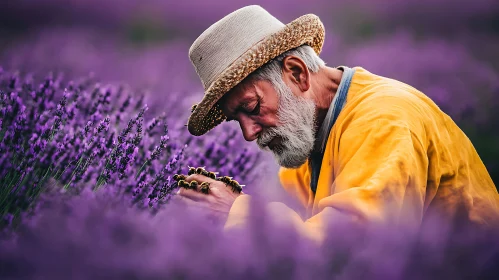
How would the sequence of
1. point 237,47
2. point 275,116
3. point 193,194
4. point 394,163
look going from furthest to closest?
point 275,116 → point 237,47 → point 193,194 → point 394,163

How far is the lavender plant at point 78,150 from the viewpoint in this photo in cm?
162

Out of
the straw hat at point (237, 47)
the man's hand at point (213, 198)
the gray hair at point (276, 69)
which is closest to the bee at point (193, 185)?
the man's hand at point (213, 198)

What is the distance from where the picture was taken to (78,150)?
1885 mm

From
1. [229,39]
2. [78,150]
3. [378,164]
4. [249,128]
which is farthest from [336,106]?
[78,150]

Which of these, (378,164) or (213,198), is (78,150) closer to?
(213,198)

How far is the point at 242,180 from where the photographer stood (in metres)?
2.38

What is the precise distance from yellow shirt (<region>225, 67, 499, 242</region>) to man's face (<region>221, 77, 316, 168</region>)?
20cm

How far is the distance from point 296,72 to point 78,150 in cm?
83

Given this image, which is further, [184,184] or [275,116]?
[275,116]

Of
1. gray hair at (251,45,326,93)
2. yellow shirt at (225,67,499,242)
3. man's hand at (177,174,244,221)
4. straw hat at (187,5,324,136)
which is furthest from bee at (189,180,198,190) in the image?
gray hair at (251,45,326,93)

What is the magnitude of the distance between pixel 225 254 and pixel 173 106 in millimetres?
2453

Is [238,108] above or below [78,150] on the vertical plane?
above

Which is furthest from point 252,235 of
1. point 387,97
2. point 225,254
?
point 387,97

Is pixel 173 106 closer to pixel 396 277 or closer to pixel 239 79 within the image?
pixel 239 79
